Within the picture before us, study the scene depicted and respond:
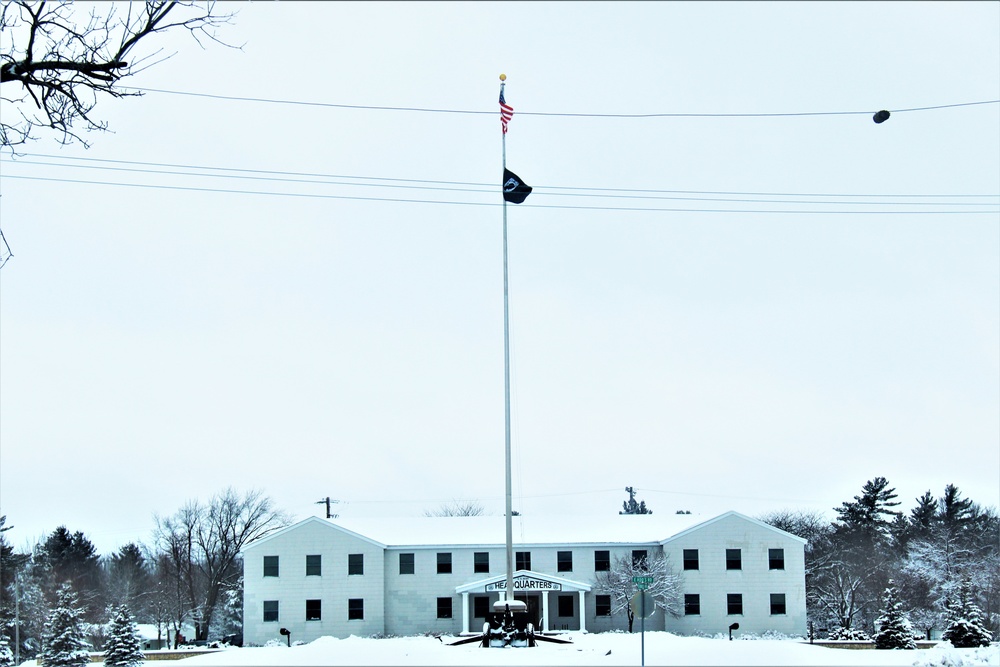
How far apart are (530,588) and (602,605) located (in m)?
5.36

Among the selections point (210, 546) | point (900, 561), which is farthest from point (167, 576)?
point (900, 561)

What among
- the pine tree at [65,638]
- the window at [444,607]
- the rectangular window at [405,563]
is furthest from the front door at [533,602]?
the pine tree at [65,638]

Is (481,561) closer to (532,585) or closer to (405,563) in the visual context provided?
(405,563)

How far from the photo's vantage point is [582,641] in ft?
128

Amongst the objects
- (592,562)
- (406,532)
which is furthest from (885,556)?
(406,532)

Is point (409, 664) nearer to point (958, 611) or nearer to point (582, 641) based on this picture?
point (582, 641)

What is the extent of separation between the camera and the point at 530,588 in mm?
52688

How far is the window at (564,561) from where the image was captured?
57.1 metres

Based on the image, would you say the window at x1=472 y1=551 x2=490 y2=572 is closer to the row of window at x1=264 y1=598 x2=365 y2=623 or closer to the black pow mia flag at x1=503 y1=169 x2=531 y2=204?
the row of window at x1=264 y1=598 x2=365 y2=623

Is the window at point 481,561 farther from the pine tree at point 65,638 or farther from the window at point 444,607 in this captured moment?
the pine tree at point 65,638

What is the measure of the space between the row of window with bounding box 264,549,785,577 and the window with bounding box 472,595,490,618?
144 cm

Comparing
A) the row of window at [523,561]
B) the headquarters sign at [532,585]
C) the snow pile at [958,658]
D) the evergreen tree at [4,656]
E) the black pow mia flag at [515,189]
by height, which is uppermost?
the black pow mia flag at [515,189]

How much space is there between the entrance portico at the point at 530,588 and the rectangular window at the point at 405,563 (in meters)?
3.38

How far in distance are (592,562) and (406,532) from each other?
10855mm
